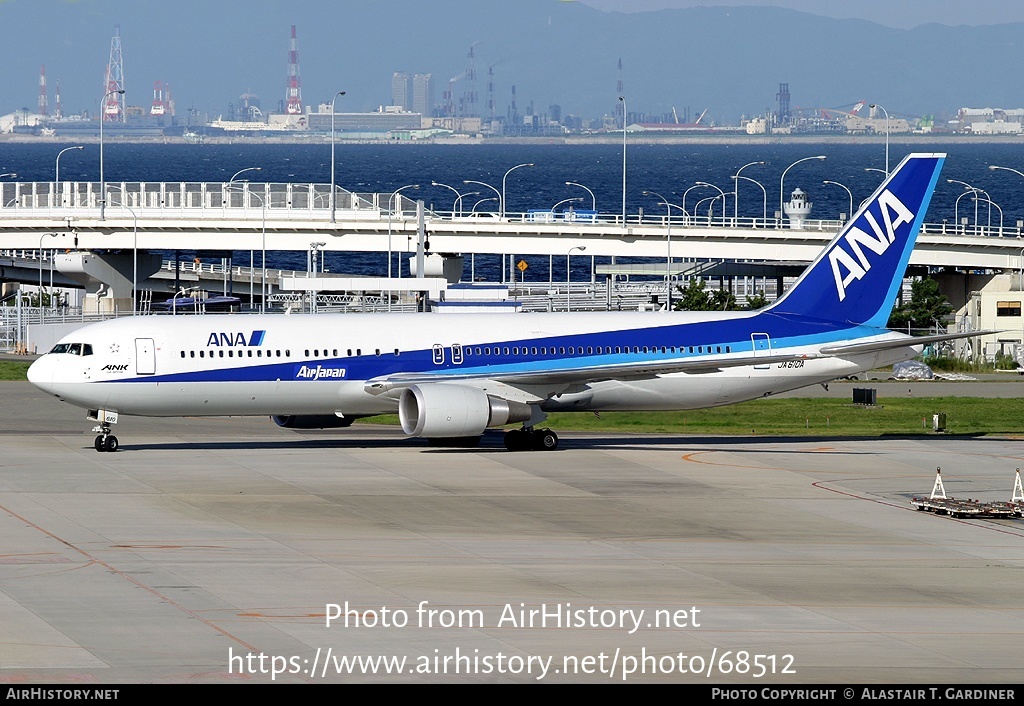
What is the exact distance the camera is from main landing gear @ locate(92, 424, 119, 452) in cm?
4831

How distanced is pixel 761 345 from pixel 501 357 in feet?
29.9

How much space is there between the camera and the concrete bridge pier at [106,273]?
370ft

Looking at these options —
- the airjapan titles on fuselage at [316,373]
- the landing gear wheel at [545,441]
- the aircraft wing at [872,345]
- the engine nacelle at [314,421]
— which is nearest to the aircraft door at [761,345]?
the aircraft wing at [872,345]

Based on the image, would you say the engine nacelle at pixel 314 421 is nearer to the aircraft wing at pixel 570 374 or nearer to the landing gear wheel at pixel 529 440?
the aircraft wing at pixel 570 374

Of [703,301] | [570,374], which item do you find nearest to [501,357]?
[570,374]

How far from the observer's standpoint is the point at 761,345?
51.2m

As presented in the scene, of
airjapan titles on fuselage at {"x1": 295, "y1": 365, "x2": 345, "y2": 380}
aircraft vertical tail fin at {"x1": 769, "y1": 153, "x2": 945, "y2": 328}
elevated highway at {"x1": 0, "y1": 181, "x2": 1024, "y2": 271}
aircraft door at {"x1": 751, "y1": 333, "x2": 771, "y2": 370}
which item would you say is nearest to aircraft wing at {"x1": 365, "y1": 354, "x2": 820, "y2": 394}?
aircraft door at {"x1": 751, "y1": 333, "x2": 771, "y2": 370}

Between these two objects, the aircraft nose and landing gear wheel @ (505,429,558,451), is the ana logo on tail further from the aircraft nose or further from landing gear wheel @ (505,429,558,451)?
the aircraft nose

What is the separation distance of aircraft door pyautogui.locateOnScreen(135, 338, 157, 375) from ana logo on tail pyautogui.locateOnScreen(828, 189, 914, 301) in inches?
933

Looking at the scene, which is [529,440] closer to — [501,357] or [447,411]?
[501,357]

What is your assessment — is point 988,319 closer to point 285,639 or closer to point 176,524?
point 176,524

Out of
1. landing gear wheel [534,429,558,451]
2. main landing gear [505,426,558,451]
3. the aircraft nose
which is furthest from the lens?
landing gear wheel [534,429,558,451]

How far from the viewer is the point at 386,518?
36.4 metres
